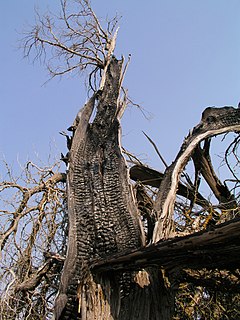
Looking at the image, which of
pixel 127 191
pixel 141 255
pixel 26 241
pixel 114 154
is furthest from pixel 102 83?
pixel 141 255

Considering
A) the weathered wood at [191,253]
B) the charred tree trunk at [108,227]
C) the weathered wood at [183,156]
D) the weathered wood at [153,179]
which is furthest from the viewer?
the weathered wood at [153,179]

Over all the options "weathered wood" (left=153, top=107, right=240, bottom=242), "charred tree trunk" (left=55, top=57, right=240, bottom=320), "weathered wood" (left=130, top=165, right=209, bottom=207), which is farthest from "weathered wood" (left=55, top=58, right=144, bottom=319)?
"weathered wood" (left=130, top=165, right=209, bottom=207)

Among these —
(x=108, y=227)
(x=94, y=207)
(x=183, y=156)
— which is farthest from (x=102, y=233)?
(x=183, y=156)

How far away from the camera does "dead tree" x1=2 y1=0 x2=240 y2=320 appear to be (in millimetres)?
2443

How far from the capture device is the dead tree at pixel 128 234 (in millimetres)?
2443

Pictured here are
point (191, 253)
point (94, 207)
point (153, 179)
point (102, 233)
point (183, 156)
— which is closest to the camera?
point (191, 253)

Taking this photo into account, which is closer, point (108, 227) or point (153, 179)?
point (108, 227)

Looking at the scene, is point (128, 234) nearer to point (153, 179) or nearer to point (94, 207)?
point (94, 207)

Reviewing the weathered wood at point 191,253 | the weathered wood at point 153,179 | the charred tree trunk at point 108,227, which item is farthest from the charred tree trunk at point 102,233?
the weathered wood at point 153,179

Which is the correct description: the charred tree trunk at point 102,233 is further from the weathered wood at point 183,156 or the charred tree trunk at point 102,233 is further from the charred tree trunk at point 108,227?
the weathered wood at point 183,156

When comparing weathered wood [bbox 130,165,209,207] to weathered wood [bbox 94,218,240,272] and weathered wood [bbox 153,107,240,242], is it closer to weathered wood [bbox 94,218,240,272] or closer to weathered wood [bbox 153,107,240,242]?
weathered wood [bbox 153,107,240,242]

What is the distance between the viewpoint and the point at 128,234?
2.86 m

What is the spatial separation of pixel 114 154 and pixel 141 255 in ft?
3.50

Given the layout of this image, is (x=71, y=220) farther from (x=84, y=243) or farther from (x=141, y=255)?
(x=141, y=255)
